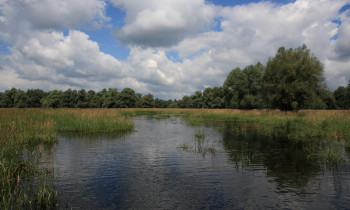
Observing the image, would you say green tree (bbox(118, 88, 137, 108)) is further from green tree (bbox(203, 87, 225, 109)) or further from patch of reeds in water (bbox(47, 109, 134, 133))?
patch of reeds in water (bbox(47, 109, 134, 133))

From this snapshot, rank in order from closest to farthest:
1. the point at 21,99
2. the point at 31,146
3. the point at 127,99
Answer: the point at 31,146 < the point at 21,99 < the point at 127,99

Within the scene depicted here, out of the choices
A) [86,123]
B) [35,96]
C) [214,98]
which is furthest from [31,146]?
[35,96]

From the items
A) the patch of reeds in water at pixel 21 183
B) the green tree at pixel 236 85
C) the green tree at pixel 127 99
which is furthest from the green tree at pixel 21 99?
the patch of reeds in water at pixel 21 183

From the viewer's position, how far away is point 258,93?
63.9 meters

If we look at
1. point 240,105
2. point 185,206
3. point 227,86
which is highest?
point 227,86

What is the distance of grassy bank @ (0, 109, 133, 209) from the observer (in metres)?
6.11

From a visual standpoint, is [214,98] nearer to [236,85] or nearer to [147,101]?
[147,101]

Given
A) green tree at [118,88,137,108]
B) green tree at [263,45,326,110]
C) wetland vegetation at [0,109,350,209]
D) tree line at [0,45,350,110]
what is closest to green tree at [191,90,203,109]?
tree line at [0,45,350,110]

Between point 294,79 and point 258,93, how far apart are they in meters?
28.1

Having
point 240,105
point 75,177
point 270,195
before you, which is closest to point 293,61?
point 240,105

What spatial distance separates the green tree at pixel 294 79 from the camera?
35094mm

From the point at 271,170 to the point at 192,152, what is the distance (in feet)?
15.6

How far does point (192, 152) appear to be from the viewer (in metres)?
13.1

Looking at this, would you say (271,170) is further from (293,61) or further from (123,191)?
(293,61)
